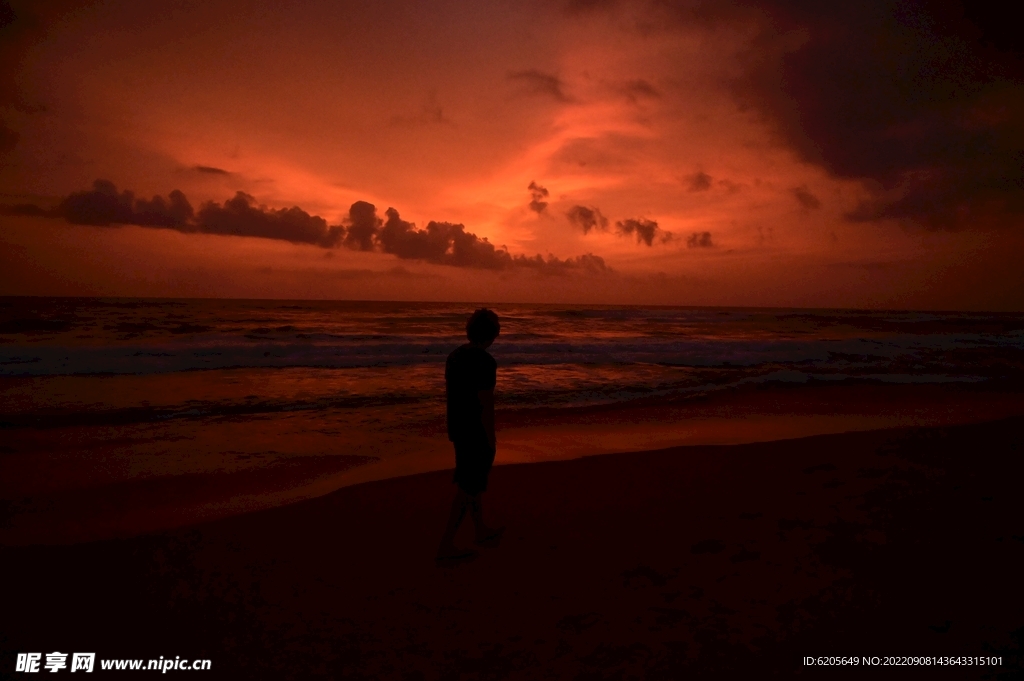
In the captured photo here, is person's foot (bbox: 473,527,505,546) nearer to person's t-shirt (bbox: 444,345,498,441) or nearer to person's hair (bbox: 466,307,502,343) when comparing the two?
person's t-shirt (bbox: 444,345,498,441)

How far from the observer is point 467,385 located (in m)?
3.97

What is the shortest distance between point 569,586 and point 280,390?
10972 millimetres

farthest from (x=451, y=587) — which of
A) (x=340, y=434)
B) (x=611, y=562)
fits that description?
(x=340, y=434)

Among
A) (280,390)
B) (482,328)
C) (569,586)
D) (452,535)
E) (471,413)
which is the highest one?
(482,328)

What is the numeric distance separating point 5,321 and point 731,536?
136 feet

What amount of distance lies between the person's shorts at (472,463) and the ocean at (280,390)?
2590mm

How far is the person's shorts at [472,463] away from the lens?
13.3 ft

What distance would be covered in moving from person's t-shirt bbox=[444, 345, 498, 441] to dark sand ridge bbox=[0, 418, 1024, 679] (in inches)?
41.1

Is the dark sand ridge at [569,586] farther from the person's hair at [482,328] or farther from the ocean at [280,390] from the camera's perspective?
the person's hair at [482,328]

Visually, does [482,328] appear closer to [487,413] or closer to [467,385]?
[467,385]

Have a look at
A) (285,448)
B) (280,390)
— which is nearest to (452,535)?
(285,448)

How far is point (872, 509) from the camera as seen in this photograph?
15.9ft

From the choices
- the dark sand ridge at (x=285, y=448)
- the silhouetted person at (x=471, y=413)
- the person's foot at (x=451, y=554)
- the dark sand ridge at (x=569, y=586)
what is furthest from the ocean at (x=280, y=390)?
the silhouetted person at (x=471, y=413)

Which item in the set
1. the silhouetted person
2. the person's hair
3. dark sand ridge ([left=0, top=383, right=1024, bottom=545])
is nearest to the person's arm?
the silhouetted person
